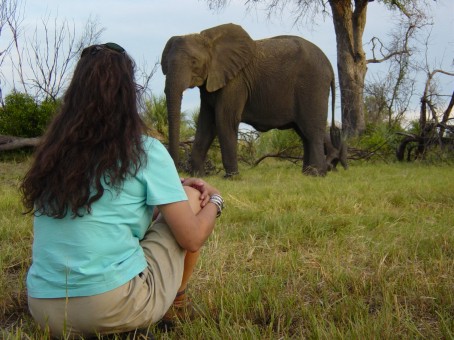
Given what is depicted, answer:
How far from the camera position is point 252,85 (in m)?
9.57

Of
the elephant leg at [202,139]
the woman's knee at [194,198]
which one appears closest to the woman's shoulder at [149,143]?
the woman's knee at [194,198]

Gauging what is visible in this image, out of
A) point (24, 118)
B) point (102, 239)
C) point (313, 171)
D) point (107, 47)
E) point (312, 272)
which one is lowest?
point (312, 272)

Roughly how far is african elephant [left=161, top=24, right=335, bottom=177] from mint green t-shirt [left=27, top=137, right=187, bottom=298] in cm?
655

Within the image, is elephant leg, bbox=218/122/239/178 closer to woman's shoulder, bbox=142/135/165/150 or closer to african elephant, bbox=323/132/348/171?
african elephant, bbox=323/132/348/171

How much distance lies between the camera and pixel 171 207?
7.36ft

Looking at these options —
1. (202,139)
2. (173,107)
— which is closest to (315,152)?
(202,139)

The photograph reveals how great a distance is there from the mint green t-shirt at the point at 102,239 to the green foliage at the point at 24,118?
937cm

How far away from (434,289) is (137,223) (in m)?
1.43

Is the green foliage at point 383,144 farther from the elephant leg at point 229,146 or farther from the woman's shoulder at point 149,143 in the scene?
the woman's shoulder at point 149,143

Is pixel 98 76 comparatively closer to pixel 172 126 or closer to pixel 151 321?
pixel 151 321

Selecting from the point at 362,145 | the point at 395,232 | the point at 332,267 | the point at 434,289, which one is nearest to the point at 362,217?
the point at 395,232

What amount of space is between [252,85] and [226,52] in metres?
0.73

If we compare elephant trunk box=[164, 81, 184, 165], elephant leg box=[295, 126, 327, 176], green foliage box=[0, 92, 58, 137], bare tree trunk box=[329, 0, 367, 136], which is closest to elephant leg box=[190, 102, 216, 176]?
elephant trunk box=[164, 81, 184, 165]

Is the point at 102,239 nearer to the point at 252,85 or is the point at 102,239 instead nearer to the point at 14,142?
the point at 252,85
